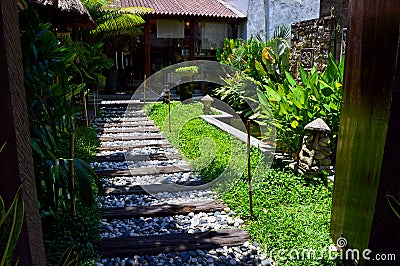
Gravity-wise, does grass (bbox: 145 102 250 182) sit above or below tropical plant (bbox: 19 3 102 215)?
below

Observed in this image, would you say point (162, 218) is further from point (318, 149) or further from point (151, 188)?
point (318, 149)

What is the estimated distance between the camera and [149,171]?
520cm

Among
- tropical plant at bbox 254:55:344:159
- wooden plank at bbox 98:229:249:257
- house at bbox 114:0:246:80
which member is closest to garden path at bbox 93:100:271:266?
wooden plank at bbox 98:229:249:257

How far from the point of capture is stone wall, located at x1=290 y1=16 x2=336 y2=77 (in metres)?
6.56

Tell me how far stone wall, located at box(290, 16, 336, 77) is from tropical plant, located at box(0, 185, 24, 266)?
6.12 meters

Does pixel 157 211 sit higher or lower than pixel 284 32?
lower

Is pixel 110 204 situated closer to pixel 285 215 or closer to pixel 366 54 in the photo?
pixel 285 215

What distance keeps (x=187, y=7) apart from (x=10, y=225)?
531 inches

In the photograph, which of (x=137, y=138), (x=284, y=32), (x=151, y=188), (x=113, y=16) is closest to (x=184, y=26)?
(x=113, y=16)

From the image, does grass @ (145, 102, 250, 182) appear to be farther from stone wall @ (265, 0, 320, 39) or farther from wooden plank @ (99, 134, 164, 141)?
stone wall @ (265, 0, 320, 39)

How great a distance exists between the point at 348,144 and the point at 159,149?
4.33 metres

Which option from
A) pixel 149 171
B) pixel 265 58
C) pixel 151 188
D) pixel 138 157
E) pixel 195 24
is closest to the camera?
pixel 151 188

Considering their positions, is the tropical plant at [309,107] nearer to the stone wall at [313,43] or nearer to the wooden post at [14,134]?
the stone wall at [313,43]

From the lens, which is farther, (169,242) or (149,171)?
(149,171)
